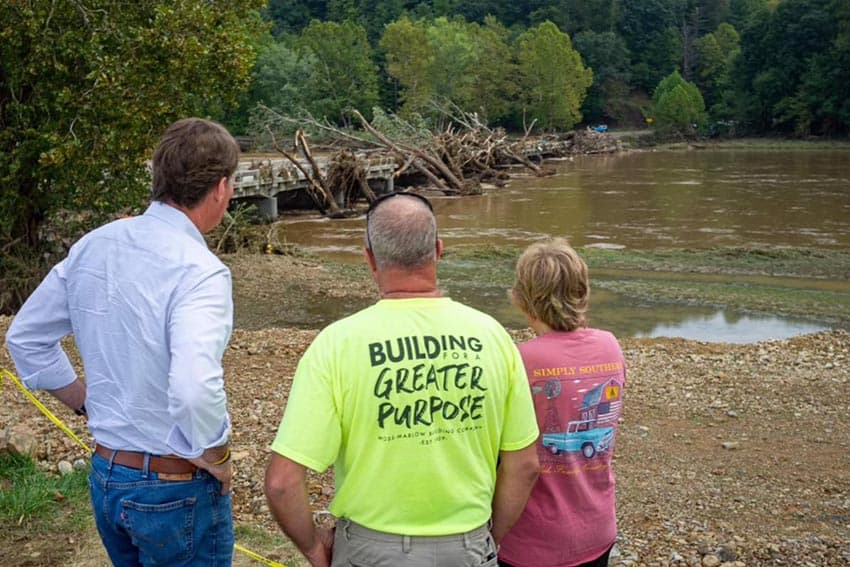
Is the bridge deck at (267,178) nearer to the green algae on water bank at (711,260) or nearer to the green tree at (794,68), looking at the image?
the green algae on water bank at (711,260)

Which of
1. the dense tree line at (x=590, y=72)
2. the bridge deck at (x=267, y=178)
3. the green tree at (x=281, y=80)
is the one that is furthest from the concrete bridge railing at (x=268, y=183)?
the dense tree line at (x=590, y=72)

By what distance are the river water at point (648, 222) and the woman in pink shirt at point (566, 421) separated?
373 inches

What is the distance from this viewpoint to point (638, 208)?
27547 millimetres

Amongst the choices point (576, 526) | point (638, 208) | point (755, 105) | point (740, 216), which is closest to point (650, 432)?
point (576, 526)

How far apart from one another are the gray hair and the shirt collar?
531 mm

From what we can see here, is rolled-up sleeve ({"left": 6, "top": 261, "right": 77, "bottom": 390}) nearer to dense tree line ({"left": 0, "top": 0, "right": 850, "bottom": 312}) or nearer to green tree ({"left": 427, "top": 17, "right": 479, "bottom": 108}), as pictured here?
dense tree line ({"left": 0, "top": 0, "right": 850, "bottom": 312})

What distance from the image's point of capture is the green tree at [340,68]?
66.7 m

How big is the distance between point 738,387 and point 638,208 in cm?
1989

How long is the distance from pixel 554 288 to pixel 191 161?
45.8 inches

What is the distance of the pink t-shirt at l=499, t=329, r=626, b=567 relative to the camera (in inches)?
108

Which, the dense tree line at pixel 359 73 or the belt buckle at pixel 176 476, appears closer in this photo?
the belt buckle at pixel 176 476

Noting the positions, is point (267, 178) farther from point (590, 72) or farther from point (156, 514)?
point (590, 72)

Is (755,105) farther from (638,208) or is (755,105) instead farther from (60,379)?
(60,379)

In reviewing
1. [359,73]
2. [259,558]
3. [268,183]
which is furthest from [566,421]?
[359,73]
